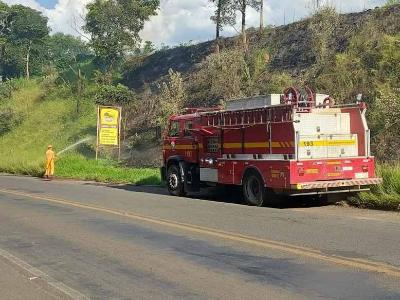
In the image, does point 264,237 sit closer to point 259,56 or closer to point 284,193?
point 284,193

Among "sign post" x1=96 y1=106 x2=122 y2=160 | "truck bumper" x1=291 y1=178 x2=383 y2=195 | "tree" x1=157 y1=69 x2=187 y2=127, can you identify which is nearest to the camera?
"truck bumper" x1=291 y1=178 x2=383 y2=195

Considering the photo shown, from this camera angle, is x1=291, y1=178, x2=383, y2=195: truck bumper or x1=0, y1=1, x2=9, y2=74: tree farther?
x1=0, y1=1, x2=9, y2=74: tree

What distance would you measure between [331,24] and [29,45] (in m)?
56.9

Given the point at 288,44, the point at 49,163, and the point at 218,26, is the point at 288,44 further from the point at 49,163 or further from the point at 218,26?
the point at 49,163

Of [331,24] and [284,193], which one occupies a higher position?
[331,24]

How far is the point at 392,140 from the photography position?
22.2 metres

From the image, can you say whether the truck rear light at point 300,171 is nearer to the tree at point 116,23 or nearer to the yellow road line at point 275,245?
the yellow road line at point 275,245

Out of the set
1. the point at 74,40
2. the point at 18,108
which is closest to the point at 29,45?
the point at 18,108

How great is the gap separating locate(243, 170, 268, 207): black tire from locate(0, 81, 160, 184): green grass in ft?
31.4

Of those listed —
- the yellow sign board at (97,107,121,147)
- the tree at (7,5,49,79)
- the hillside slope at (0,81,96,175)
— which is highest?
the tree at (7,5,49,79)

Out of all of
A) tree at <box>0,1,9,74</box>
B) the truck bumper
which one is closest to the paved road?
the truck bumper

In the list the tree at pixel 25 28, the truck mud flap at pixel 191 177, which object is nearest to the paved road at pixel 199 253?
the truck mud flap at pixel 191 177

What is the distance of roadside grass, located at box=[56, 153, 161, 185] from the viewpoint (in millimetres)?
23884

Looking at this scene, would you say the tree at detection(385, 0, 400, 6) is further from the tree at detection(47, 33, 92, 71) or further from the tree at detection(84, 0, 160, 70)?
the tree at detection(47, 33, 92, 71)
